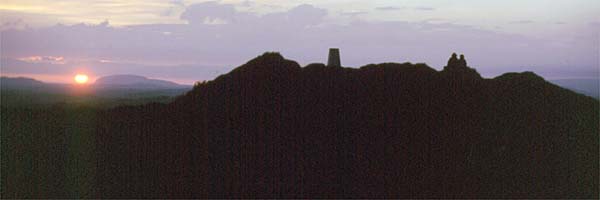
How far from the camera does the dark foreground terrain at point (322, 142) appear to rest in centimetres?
2772

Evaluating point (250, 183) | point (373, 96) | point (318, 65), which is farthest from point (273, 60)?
point (250, 183)

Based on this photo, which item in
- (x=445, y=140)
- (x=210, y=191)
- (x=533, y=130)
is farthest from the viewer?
(x=533, y=130)

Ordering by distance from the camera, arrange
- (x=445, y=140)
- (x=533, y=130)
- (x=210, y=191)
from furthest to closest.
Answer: (x=533, y=130), (x=445, y=140), (x=210, y=191)

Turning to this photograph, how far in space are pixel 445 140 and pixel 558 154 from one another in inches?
229

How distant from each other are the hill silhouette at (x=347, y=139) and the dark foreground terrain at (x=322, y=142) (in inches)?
2.4

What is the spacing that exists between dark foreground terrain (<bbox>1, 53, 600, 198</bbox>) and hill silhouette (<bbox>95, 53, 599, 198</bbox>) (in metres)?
0.06

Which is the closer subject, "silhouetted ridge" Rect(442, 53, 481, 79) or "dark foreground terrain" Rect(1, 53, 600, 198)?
"dark foreground terrain" Rect(1, 53, 600, 198)

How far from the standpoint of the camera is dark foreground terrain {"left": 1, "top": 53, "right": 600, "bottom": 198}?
90.9ft

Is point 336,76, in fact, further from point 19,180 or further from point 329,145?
point 19,180

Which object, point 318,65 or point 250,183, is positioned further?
point 318,65

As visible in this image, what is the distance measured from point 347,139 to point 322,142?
116cm

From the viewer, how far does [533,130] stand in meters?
31.6

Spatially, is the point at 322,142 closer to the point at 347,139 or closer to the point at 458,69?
the point at 347,139

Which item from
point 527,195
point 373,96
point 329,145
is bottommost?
point 527,195
